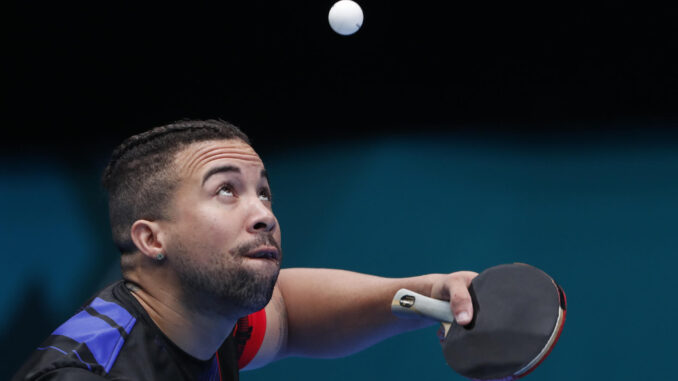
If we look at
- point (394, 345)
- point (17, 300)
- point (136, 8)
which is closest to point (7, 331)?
point (17, 300)

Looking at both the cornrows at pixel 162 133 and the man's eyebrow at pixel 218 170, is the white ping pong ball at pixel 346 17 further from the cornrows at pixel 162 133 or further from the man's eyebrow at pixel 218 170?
the man's eyebrow at pixel 218 170

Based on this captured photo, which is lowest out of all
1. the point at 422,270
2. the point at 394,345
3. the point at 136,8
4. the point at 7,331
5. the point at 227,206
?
the point at 7,331

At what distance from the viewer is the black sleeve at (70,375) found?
1.19 meters

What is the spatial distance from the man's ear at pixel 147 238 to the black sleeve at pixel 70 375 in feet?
1.17

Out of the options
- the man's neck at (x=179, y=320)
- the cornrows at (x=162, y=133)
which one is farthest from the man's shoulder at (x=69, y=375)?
the cornrows at (x=162, y=133)

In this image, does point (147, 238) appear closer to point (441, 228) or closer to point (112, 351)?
point (112, 351)

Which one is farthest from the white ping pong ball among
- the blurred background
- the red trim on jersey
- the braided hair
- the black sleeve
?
the black sleeve

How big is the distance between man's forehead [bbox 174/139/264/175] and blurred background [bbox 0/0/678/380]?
1.44 m

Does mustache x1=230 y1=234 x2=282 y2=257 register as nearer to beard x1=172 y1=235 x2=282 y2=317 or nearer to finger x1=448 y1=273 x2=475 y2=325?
beard x1=172 y1=235 x2=282 y2=317

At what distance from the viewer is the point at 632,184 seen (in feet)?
8.30

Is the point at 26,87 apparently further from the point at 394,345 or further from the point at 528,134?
the point at 528,134

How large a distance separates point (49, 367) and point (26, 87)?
9.07ft

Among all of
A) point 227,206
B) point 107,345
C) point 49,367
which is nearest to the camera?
point 49,367

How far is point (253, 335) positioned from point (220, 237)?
19.7 inches
